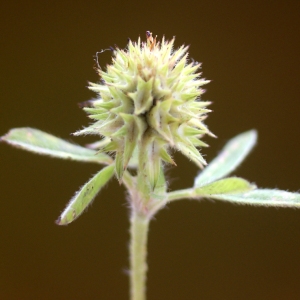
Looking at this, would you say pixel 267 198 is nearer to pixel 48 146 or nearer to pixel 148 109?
pixel 148 109

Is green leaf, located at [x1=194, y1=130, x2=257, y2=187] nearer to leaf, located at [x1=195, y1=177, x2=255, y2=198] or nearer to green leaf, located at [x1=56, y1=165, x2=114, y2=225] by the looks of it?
leaf, located at [x1=195, y1=177, x2=255, y2=198]

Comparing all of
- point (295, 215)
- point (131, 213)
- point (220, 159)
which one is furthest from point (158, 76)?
point (295, 215)

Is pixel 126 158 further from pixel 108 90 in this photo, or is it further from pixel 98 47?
pixel 98 47

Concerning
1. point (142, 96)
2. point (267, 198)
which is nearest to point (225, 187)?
point (267, 198)

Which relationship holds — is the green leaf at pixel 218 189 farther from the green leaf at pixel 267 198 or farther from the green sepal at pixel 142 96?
the green sepal at pixel 142 96

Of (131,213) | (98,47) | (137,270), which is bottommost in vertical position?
(137,270)

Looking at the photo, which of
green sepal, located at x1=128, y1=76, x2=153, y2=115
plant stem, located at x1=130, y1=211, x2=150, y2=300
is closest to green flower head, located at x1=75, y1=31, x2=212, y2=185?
green sepal, located at x1=128, y1=76, x2=153, y2=115

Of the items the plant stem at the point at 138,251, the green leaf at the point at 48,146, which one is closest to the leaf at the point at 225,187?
the plant stem at the point at 138,251
